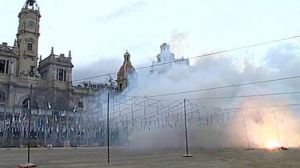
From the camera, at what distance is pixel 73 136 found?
250ft

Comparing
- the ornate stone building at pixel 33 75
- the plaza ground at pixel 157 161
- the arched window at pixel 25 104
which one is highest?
the ornate stone building at pixel 33 75

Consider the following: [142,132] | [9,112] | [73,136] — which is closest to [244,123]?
[142,132]

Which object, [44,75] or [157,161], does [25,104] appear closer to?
[44,75]

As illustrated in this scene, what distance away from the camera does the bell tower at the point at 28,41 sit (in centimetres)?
8294

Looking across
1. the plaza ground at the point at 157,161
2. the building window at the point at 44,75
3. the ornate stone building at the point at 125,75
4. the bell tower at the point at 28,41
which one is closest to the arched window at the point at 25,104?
the bell tower at the point at 28,41

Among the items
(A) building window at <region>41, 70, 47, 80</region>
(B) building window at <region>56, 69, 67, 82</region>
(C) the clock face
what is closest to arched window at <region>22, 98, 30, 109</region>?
(A) building window at <region>41, 70, 47, 80</region>

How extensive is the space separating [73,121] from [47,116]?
619cm

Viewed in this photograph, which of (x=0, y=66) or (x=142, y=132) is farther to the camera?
(x=0, y=66)

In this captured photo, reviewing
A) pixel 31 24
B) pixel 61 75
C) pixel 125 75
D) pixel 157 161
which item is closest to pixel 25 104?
pixel 61 75

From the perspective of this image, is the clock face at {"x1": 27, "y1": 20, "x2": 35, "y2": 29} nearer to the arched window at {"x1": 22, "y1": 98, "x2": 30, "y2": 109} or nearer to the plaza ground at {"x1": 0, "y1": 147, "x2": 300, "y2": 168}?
the arched window at {"x1": 22, "y1": 98, "x2": 30, "y2": 109}

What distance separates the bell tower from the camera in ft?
272

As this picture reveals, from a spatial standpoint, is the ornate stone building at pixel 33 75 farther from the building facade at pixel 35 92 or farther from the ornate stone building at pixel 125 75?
the ornate stone building at pixel 125 75

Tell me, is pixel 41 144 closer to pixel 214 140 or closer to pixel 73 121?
pixel 73 121

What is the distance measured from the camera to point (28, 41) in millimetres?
83750
